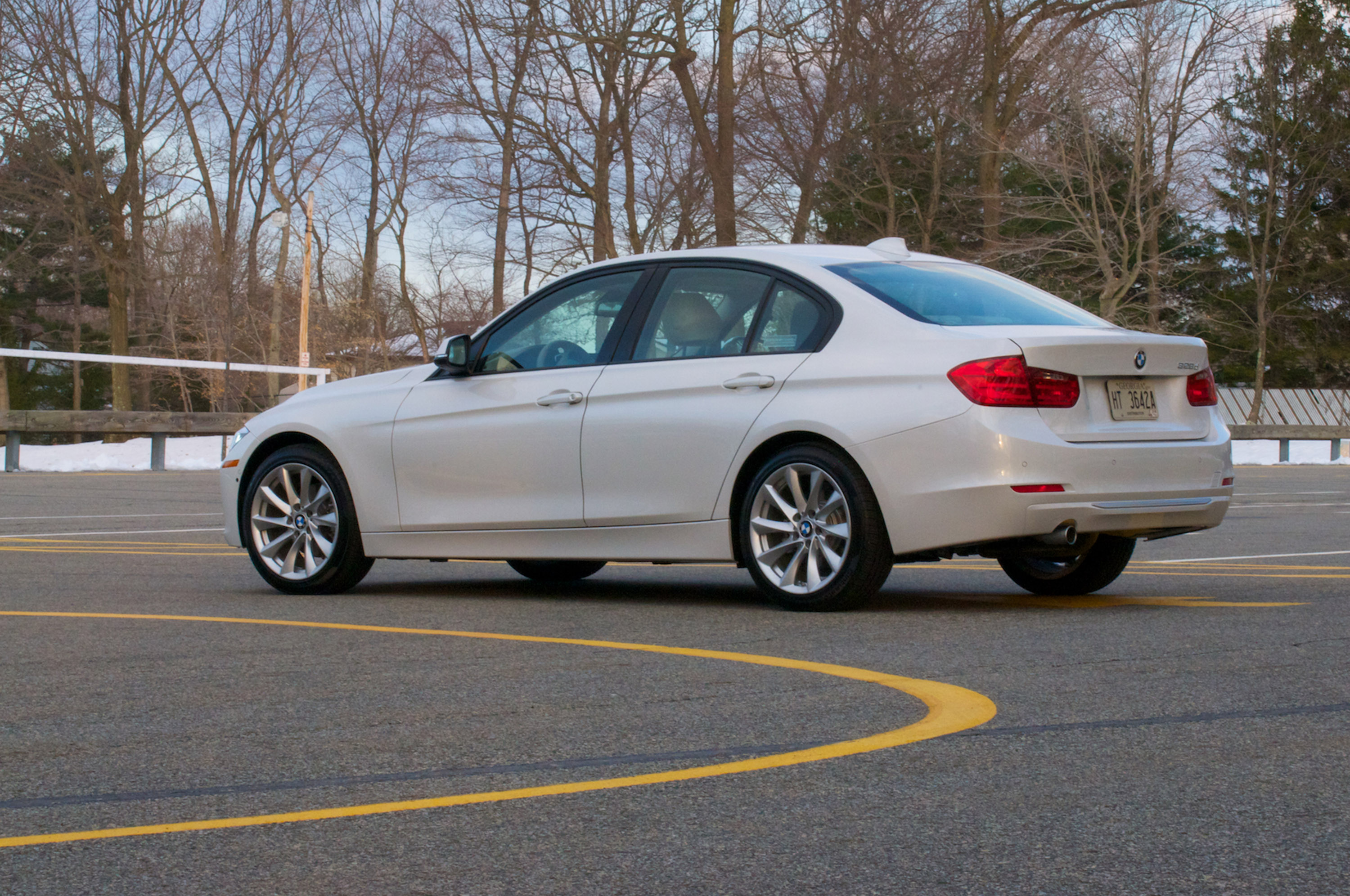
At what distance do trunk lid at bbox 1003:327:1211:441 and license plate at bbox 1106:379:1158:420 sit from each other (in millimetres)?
13

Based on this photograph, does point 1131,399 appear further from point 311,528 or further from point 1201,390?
point 311,528

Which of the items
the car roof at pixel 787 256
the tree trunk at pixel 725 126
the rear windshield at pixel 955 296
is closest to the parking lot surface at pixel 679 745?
the rear windshield at pixel 955 296

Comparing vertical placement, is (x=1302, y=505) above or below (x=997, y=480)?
below

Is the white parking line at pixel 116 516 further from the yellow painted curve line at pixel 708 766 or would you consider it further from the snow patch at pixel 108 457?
the snow patch at pixel 108 457

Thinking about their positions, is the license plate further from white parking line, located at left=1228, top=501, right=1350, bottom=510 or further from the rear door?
white parking line, located at left=1228, top=501, right=1350, bottom=510

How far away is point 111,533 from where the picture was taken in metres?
11.8

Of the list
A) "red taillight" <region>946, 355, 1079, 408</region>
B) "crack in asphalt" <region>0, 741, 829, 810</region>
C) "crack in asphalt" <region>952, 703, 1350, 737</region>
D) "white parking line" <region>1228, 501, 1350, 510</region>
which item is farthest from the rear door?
"white parking line" <region>1228, 501, 1350, 510</region>

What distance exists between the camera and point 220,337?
2000 inches

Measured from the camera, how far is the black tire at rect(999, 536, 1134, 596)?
7707 mm

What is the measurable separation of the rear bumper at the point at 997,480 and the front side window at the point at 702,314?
971 mm

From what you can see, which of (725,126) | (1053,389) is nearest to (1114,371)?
(1053,389)

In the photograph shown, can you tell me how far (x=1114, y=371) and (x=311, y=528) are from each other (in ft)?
12.9

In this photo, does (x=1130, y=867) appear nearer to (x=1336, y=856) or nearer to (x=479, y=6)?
(x=1336, y=856)

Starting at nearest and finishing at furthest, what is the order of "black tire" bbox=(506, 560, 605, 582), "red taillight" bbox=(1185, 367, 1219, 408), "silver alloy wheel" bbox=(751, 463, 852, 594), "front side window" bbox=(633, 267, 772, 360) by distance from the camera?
"silver alloy wheel" bbox=(751, 463, 852, 594) → "red taillight" bbox=(1185, 367, 1219, 408) → "front side window" bbox=(633, 267, 772, 360) → "black tire" bbox=(506, 560, 605, 582)
